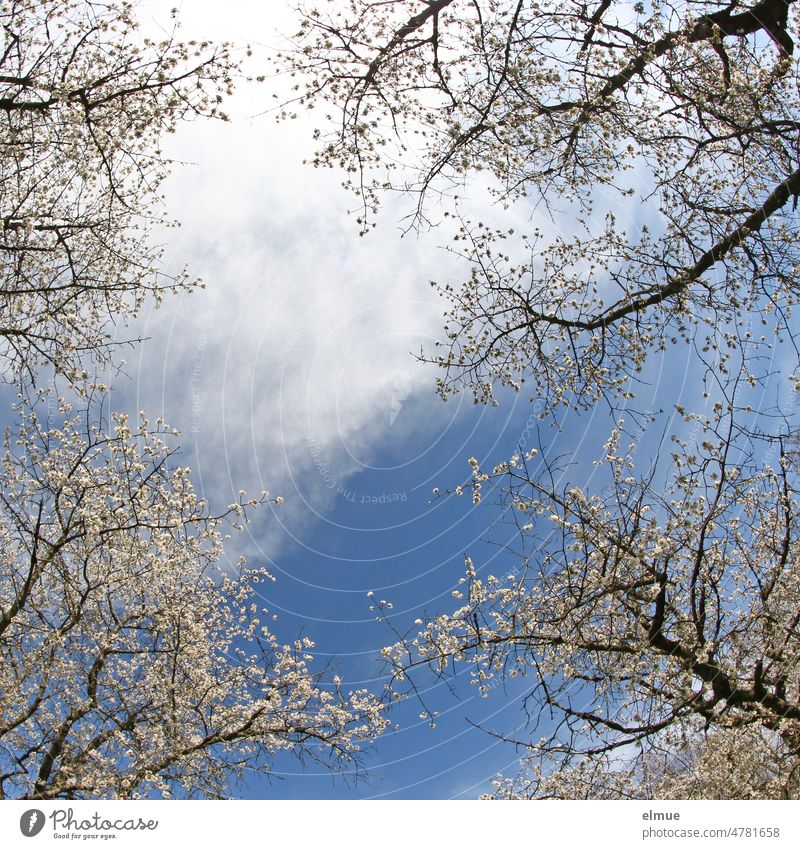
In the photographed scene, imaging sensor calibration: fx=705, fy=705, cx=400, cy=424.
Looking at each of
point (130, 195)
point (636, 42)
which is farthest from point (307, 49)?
point (636, 42)

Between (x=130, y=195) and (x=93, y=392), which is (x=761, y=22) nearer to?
(x=130, y=195)

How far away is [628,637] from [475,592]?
8.90 ft

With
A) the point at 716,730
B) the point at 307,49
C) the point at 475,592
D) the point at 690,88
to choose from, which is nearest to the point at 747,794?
the point at 716,730

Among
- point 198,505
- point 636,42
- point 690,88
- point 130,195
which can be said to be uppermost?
point 130,195

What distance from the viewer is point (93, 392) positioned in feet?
43.7

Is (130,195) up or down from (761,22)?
up

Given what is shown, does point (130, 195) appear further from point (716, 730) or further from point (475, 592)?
point (716, 730)

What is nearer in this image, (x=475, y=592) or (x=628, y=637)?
(x=628, y=637)

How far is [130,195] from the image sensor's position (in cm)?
1516
